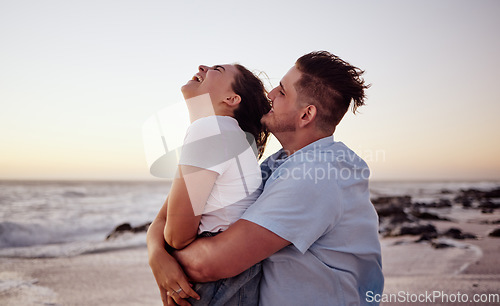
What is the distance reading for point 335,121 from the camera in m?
2.37

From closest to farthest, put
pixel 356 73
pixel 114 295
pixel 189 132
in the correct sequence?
pixel 189 132
pixel 356 73
pixel 114 295

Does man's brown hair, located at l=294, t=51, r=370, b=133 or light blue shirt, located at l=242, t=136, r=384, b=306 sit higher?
man's brown hair, located at l=294, t=51, r=370, b=133

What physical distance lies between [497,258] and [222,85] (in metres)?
5.35

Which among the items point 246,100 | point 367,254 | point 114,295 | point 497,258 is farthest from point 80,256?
point 497,258

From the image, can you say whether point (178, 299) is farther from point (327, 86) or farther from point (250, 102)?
point (327, 86)

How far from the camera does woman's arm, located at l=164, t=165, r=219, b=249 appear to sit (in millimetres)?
1782

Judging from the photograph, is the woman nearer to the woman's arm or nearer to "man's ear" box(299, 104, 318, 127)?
the woman's arm

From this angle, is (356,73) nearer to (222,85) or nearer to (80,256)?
(222,85)

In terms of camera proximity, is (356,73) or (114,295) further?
(114,295)

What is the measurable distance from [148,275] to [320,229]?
4351mm

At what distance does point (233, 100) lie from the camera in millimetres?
2402

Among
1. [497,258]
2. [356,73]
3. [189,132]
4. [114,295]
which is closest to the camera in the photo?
[189,132]

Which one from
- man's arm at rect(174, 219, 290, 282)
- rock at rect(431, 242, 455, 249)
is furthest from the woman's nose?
rock at rect(431, 242, 455, 249)

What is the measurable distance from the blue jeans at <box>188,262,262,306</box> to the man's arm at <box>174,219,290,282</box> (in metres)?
0.07
